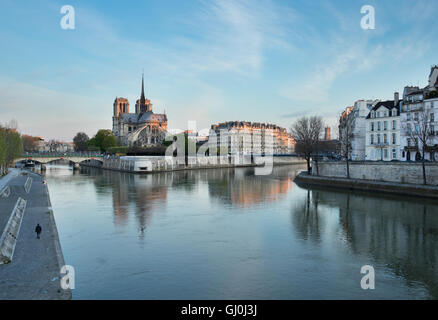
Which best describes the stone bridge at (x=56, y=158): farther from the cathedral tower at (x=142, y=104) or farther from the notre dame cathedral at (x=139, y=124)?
the cathedral tower at (x=142, y=104)

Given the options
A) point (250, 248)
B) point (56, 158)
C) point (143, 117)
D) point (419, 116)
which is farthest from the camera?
point (143, 117)

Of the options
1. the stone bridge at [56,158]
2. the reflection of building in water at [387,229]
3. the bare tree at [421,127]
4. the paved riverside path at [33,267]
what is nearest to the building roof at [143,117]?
the stone bridge at [56,158]

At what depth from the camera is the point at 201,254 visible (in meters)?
16.6

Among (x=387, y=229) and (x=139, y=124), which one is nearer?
(x=387, y=229)

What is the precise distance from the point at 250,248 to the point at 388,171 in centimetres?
2662

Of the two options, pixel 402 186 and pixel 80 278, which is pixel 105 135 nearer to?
pixel 402 186

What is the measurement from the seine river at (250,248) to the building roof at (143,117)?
115327mm

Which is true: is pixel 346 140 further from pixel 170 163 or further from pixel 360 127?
pixel 170 163

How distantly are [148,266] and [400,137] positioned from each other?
3887cm

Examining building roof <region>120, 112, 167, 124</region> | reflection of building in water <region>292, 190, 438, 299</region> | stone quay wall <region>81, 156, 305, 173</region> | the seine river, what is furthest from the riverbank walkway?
building roof <region>120, 112, 167, 124</region>

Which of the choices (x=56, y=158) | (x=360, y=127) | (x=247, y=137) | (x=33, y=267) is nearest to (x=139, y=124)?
(x=247, y=137)

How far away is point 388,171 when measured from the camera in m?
38.7

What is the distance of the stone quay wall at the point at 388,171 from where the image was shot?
1367 inches
